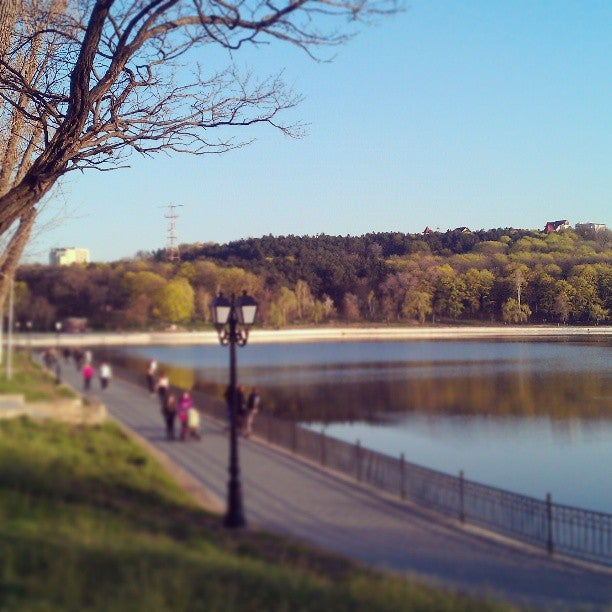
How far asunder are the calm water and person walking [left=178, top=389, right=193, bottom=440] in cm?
57

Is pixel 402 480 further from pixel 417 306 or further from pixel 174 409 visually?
pixel 417 306

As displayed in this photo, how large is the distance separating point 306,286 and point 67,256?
5653 millimetres

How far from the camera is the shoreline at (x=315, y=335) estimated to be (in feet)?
30.8

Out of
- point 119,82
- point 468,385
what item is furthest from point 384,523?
point 468,385

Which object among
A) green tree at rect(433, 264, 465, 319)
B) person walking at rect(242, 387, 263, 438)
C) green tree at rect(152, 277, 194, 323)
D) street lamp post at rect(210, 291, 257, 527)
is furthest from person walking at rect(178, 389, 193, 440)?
green tree at rect(433, 264, 465, 319)

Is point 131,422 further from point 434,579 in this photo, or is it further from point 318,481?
point 434,579

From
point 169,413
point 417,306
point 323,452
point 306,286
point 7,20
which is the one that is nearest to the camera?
point 169,413

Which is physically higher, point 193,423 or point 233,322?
point 233,322

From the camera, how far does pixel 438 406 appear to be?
69.3 feet

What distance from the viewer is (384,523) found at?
8656 millimetres

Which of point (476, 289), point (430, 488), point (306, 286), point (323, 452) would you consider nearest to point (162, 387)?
point (323, 452)

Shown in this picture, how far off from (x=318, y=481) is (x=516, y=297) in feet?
81.0

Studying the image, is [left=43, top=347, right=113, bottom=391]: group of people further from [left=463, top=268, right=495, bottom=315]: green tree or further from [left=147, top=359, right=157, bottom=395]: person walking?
[left=463, top=268, right=495, bottom=315]: green tree

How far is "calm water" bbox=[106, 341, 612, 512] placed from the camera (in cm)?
1374
